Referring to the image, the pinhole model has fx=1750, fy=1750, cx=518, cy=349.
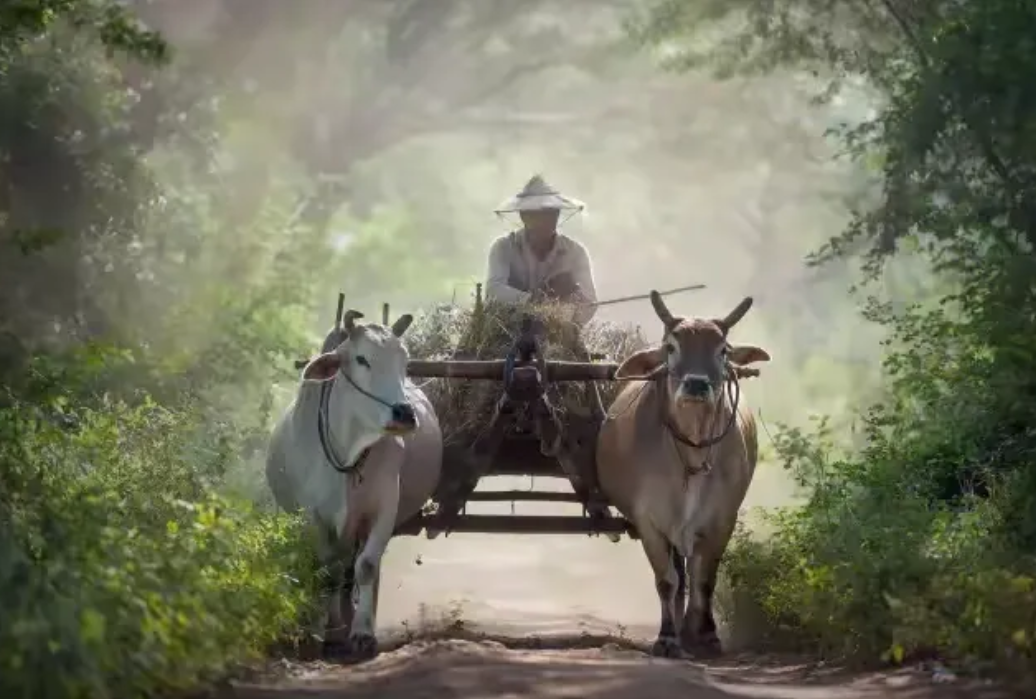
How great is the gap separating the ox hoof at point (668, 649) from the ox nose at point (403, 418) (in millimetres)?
1639

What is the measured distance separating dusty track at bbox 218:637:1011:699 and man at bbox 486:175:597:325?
2.95 meters

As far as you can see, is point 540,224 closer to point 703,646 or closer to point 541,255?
point 541,255

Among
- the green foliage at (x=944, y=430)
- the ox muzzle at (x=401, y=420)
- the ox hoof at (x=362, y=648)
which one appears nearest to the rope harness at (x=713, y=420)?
the green foliage at (x=944, y=430)

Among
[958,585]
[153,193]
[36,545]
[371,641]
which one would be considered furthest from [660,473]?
[153,193]

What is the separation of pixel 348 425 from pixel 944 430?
3.22m

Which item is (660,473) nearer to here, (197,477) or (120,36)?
(197,477)

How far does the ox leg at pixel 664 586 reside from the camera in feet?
27.7

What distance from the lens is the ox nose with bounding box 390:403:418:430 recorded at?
801 cm

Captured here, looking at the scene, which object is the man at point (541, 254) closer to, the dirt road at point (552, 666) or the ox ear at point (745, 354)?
the ox ear at point (745, 354)

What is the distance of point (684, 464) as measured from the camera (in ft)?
28.8

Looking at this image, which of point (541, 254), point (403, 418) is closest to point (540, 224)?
point (541, 254)

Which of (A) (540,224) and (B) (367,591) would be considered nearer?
(B) (367,591)

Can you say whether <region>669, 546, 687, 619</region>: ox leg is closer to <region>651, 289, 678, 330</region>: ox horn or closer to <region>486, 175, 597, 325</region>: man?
<region>651, 289, 678, 330</region>: ox horn

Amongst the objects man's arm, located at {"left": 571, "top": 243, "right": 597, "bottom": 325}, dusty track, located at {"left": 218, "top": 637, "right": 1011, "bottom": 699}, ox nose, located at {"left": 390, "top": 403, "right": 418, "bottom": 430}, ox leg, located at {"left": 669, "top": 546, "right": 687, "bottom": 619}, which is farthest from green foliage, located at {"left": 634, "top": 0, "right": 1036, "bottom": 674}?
ox nose, located at {"left": 390, "top": 403, "right": 418, "bottom": 430}
